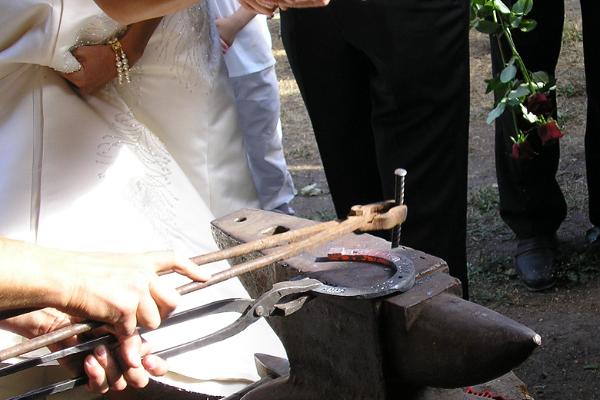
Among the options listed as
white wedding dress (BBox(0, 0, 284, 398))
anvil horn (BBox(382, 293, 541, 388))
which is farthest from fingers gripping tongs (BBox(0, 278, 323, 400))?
white wedding dress (BBox(0, 0, 284, 398))

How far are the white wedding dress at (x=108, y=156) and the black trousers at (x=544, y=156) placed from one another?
1102mm

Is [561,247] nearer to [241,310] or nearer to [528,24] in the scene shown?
[528,24]

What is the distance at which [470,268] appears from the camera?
304 centimetres

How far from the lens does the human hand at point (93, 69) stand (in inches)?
65.8

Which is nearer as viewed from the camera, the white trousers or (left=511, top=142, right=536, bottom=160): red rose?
(left=511, top=142, right=536, bottom=160): red rose

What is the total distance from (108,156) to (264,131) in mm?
1414

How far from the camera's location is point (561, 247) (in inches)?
118

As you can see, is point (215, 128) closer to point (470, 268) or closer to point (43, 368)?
point (43, 368)

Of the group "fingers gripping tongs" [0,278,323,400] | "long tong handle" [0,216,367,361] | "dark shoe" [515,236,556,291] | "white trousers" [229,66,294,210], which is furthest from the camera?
"white trousers" [229,66,294,210]

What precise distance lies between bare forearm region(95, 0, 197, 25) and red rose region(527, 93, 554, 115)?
0.86 meters

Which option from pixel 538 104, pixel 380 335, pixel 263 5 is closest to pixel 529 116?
pixel 538 104

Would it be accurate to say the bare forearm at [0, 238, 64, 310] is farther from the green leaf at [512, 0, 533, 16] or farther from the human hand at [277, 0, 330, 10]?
the green leaf at [512, 0, 533, 16]

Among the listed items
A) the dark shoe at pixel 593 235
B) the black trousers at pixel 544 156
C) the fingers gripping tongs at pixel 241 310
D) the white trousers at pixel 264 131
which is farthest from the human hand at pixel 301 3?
the dark shoe at pixel 593 235

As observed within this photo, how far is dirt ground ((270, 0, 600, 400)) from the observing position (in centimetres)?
245
